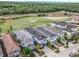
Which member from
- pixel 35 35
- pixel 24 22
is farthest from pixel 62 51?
pixel 24 22

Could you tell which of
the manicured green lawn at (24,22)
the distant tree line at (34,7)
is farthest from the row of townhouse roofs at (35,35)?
the distant tree line at (34,7)

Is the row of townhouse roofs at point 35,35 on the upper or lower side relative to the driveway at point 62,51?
Result: upper

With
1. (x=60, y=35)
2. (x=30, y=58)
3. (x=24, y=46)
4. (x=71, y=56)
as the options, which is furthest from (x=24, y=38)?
(x=71, y=56)

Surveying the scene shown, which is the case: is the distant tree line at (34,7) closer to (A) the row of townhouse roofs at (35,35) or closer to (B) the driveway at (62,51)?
(A) the row of townhouse roofs at (35,35)

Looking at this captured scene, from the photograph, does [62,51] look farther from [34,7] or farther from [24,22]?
[34,7]

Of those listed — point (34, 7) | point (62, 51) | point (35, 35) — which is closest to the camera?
point (62, 51)

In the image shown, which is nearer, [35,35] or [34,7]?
[35,35]
